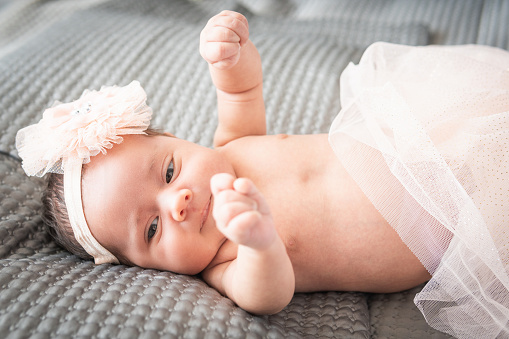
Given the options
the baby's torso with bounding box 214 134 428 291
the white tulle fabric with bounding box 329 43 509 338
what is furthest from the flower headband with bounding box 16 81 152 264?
the white tulle fabric with bounding box 329 43 509 338

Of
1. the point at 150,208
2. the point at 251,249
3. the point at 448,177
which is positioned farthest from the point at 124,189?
the point at 448,177

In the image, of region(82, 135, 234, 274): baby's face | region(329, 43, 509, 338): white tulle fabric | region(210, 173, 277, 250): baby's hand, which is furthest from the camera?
region(82, 135, 234, 274): baby's face

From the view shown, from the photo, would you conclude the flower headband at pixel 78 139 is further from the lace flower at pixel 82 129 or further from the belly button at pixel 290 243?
the belly button at pixel 290 243

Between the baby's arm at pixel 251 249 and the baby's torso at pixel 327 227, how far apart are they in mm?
155

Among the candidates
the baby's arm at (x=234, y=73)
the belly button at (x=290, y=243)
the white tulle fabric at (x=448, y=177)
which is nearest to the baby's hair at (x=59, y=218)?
the baby's arm at (x=234, y=73)

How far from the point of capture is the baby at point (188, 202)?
852 millimetres

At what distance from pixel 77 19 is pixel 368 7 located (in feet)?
3.84

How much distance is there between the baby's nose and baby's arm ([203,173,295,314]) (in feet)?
0.45

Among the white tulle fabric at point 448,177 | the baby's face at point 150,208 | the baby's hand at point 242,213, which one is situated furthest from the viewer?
the baby's face at point 150,208

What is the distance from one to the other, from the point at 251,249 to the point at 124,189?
0.31 meters

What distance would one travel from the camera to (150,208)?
86cm

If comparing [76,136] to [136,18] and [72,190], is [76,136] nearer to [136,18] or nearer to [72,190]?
[72,190]

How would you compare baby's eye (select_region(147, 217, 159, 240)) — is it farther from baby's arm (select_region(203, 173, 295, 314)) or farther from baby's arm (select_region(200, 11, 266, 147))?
baby's arm (select_region(200, 11, 266, 147))

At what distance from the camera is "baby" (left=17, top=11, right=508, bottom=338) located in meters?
0.85
